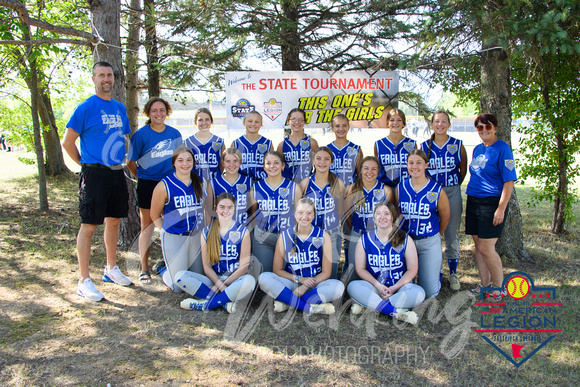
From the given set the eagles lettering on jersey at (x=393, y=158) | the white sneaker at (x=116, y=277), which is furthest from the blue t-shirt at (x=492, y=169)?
the white sneaker at (x=116, y=277)

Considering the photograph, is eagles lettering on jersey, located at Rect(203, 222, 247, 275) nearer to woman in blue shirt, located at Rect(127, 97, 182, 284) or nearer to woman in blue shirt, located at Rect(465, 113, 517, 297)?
woman in blue shirt, located at Rect(127, 97, 182, 284)

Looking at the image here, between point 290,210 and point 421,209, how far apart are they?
4.05ft

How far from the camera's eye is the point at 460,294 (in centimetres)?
417

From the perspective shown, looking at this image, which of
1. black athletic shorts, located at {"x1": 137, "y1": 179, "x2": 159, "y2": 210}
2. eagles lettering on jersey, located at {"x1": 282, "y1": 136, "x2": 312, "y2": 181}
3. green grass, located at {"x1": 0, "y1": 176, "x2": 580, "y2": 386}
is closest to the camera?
green grass, located at {"x1": 0, "y1": 176, "x2": 580, "y2": 386}

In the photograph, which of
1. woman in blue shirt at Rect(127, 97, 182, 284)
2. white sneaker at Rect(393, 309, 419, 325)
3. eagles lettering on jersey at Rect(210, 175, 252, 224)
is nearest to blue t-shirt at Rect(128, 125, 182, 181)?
woman in blue shirt at Rect(127, 97, 182, 284)

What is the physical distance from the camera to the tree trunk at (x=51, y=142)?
1134 centimetres

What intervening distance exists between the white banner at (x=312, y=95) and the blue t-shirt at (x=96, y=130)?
196 cm

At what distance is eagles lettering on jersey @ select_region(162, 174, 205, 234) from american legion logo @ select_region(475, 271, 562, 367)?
105 inches

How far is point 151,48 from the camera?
7.22 m

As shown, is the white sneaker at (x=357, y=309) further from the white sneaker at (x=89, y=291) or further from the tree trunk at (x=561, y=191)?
the tree trunk at (x=561, y=191)

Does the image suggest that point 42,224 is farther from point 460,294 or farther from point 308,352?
point 460,294

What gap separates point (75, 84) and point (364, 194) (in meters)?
11.7

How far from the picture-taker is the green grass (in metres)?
2.73

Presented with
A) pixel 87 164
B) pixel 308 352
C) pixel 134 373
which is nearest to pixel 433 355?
pixel 308 352
